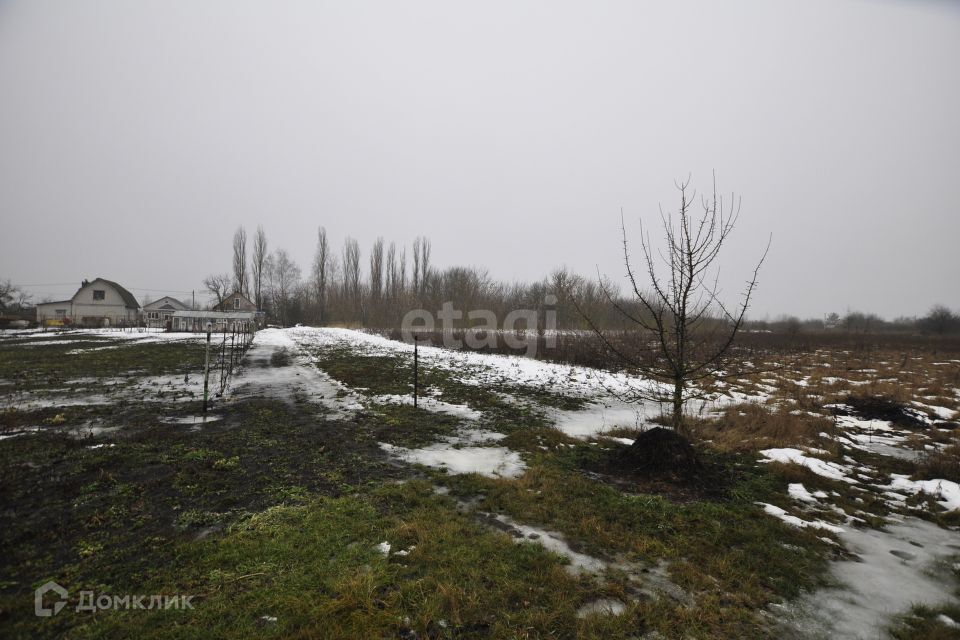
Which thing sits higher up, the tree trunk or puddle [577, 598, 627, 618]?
the tree trunk

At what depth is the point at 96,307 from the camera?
53375mm

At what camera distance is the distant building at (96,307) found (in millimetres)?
52406

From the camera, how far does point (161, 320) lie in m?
55.7

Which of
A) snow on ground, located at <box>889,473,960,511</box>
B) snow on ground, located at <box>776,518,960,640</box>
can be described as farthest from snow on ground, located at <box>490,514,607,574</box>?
snow on ground, located at <box>889,473,960,511</box>

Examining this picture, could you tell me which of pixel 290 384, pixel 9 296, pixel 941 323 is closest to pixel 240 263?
pixel 9 296

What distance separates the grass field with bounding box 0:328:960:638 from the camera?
2.62 metres

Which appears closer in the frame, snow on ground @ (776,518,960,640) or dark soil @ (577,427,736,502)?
snow on ground @ (776,518,960,640)

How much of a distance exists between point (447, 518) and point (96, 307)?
74485 mm

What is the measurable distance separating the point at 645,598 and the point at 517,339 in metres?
21.5

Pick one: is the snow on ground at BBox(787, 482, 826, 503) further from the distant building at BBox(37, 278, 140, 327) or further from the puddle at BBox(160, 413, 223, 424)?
the distant building at BBox(37, 278, 140, 327)

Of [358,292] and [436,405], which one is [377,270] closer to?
[358,292]

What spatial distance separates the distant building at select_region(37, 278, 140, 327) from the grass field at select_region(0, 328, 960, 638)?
61.3 m

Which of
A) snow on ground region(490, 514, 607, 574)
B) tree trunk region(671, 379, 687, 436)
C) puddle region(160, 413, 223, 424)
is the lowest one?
snow on ground region(490, 514, 607, 574)

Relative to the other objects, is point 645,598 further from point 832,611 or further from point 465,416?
point 465,416
